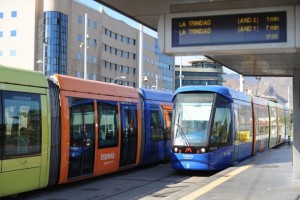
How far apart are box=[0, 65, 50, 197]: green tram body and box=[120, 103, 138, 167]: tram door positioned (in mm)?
4226

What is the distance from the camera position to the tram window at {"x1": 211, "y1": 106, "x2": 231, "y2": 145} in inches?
647

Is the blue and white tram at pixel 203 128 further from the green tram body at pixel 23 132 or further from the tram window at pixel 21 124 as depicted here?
the tram window at pixel 21 124

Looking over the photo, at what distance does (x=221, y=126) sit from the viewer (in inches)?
664

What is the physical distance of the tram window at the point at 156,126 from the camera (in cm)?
1825

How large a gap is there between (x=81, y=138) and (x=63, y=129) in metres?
0.92

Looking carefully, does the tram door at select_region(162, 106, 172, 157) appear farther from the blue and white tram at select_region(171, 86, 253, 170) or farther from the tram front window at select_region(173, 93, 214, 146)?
the tram front window at select_region(173, 93, 214, 146)

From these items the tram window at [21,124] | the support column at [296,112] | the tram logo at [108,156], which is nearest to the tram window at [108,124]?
the tram logo at [108,156]

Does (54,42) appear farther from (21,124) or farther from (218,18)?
(218,18)

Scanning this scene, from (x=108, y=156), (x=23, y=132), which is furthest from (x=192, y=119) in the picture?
(x=23, y=132)

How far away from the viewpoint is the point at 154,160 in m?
18.6

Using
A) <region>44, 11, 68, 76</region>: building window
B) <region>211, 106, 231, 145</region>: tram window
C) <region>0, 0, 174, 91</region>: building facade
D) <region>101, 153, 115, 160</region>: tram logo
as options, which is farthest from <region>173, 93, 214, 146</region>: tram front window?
<region>44, 11, 68, 76</region>: building window

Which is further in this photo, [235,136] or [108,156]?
[235,136]

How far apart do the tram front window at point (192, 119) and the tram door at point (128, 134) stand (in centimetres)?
139

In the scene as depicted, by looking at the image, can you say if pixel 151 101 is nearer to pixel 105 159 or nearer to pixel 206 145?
pixel 206 145
